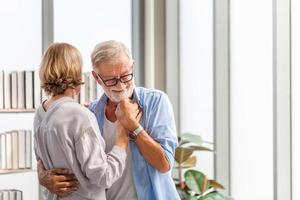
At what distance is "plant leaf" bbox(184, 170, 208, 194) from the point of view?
374cm

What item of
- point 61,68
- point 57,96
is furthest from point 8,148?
point 61,68

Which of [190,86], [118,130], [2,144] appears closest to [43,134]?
[118,130]

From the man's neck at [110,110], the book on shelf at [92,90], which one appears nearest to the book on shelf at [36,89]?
the book on shelf at [92,90]

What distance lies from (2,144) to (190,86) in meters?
1.70

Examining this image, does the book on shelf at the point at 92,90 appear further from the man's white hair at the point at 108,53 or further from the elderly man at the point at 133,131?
the man's white hair at the point at 108,53

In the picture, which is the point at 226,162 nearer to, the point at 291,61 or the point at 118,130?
the point at 291,61

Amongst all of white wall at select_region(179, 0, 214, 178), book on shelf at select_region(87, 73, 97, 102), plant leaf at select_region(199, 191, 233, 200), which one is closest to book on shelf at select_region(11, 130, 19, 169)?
book on shelf at select_region(87, 73, 97, 102)

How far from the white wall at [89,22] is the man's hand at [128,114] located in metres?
2.36

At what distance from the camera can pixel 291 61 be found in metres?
3.68

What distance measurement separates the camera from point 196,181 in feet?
12.4

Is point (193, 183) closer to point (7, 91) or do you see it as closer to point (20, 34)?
point (7, 91)

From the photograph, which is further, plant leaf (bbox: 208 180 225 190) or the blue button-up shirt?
plant leaf (bbox: 208 180 225 190)

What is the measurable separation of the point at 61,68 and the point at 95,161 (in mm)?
339
